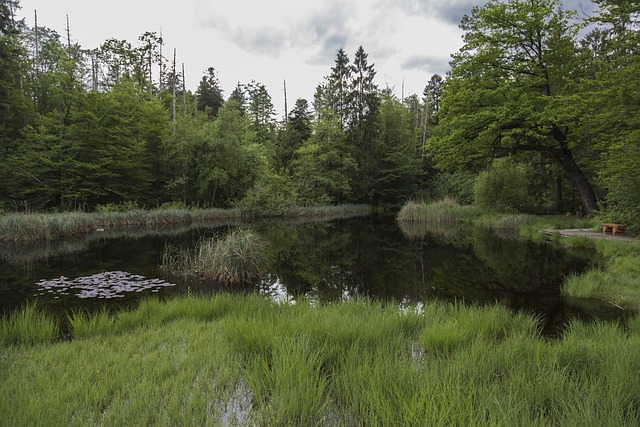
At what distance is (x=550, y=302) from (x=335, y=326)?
4.65m

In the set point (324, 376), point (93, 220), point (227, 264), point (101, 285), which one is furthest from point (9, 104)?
point (324, 376)

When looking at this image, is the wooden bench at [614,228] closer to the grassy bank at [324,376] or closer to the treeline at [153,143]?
the grassy bank at [324,376]

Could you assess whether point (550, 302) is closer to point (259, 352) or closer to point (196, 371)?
point (259, 352)

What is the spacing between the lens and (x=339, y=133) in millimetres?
34156

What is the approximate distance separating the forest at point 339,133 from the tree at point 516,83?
71 millimetres

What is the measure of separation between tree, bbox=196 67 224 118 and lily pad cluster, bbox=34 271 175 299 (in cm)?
3907

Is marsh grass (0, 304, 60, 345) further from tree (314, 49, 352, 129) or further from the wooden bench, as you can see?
tree (314, 49, 352, 129)

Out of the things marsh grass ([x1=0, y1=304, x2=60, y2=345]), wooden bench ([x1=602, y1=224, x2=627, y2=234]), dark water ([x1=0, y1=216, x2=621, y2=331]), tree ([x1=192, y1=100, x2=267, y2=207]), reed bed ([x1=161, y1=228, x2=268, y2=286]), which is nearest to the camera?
marsh grass ([x1=0, y1=304, x2=60, y2=345])

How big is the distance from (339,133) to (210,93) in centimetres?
2251

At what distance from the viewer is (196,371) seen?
116 inches

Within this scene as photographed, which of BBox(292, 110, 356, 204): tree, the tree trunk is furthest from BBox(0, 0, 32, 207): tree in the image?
the tree trunk

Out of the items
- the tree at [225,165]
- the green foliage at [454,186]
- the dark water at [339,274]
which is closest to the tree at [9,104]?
the dark water at [339,274]

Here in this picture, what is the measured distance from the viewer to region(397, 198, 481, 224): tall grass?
78.4 ft

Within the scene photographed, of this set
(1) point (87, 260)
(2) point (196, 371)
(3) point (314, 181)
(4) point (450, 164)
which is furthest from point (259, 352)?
(3) point (314, 181)
